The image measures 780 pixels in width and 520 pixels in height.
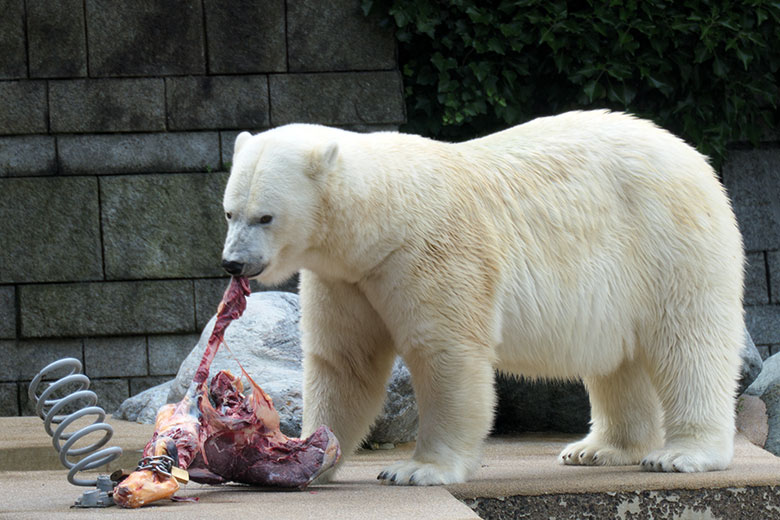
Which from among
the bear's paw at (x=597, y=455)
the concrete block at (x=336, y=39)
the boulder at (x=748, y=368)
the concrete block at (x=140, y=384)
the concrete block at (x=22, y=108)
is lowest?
the concrete block at (x=140, y=384)

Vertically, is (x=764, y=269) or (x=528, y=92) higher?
(x=528, y=92)

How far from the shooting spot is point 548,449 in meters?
5.40

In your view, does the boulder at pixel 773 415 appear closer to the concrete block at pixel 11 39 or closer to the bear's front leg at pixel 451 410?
the bear's front leg at pixel 451 410

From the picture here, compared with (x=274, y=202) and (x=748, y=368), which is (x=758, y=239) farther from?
(x=274, y=202)

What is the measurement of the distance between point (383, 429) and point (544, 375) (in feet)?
4.97

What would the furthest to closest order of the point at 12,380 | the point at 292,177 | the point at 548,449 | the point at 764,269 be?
the point at 764,269
the point at 12,380
the point at 548,449
the point at 292,177

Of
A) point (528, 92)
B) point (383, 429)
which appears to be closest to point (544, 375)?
point (383, 429)

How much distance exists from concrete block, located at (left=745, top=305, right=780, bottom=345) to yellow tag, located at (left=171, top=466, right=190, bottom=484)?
491 centimetres

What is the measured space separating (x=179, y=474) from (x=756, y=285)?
16.5 ft

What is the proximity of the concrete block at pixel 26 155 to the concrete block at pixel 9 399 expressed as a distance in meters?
1.29

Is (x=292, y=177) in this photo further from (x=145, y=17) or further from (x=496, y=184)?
(x=145, y=17)

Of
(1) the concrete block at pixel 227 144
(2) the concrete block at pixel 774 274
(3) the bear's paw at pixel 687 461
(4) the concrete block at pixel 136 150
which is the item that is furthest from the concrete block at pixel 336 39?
(3) the bear's paw at pixel 687 461

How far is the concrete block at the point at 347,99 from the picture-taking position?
22.5 feet

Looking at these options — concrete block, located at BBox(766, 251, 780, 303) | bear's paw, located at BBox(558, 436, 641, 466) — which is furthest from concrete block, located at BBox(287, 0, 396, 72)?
bear's paw, located at BBox(558, 436, 641, 466)
